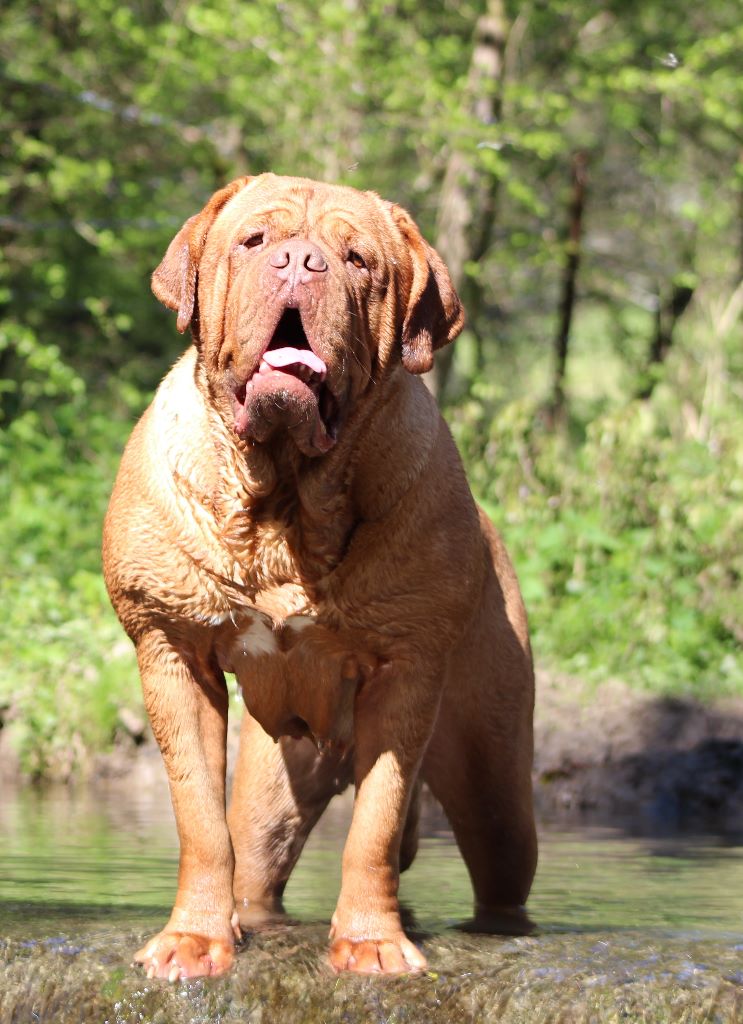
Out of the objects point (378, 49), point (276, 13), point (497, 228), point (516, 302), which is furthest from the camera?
point (516, 302)

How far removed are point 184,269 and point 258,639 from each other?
2.99 ft

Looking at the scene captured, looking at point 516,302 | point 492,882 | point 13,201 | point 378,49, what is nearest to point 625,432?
point 492,882

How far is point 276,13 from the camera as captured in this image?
49.2ft

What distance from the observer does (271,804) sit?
4.62 meters

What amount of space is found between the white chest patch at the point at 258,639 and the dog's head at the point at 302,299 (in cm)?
45

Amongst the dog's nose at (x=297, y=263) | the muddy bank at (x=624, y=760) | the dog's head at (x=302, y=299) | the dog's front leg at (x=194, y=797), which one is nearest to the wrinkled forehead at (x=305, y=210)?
the dog's head at (x=302, y=299)

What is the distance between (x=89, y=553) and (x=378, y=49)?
7.99m

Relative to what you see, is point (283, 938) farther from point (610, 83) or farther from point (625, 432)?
point (610, 83)

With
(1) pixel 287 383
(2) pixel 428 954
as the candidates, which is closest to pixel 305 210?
(1) pixel 287 383

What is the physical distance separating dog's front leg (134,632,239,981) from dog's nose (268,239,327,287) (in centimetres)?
91

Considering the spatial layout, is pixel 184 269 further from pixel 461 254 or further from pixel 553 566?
pixel 461 254

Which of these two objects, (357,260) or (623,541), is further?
(623,541)

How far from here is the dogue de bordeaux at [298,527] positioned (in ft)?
11.6

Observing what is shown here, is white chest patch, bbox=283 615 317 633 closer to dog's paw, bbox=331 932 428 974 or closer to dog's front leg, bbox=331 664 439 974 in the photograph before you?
dog's front leg, bbox=331 664 439 974
